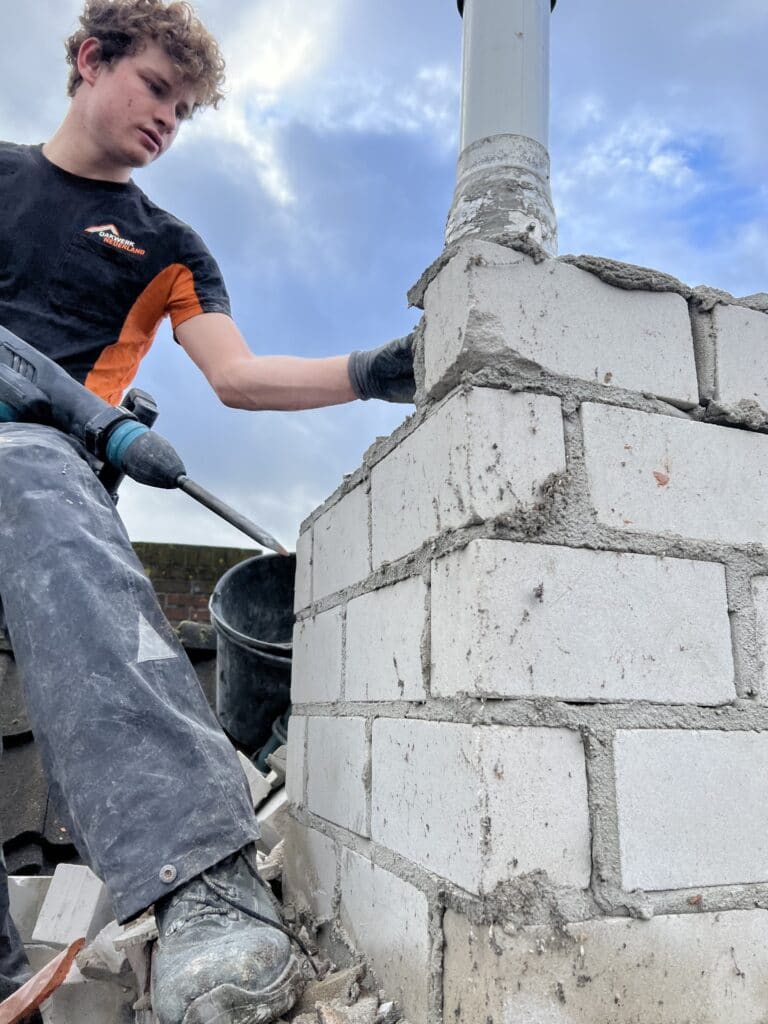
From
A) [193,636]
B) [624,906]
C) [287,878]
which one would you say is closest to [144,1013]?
[287,878]

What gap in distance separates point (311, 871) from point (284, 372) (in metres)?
1.18

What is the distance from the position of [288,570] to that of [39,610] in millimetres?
1986

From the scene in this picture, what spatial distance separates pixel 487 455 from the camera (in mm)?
1192

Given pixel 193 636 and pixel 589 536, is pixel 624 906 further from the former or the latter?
pixel 193 636

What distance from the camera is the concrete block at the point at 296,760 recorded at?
6.73ft

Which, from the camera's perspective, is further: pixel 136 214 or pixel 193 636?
pixel 193 636

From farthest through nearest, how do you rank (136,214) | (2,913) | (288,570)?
(288,570), (136,214), (2,913)

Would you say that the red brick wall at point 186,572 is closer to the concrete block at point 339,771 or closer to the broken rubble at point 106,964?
the concrete block at point 339,771

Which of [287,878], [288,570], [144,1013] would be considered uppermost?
[288,570]

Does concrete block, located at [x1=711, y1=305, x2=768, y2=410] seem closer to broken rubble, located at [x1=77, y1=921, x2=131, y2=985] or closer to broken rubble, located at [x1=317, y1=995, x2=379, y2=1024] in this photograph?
broken rubble, located at [x1=317, y1=995, x2=379, y2=1024]

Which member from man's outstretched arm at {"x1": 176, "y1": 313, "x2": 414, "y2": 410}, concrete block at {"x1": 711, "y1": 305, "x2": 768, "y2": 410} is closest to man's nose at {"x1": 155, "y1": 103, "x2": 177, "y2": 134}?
man's outstretched arm at {"x1": 176, "y1": 313, "x2": 414, "y2": 410}

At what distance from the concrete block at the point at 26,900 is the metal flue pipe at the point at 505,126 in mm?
2087

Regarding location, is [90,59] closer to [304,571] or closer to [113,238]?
[113,238]

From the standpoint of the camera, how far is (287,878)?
2.07 metres
